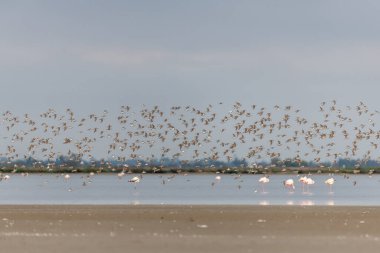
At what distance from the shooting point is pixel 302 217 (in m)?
32.9

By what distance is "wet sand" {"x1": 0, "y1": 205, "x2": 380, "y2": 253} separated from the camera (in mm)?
24625

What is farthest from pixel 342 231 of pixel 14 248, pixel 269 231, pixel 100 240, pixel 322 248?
pixel 14 248

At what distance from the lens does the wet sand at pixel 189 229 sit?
24625 mm

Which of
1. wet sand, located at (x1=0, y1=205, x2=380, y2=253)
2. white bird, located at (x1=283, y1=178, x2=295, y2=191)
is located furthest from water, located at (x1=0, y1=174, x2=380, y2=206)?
wet sand, located at (x1=0, y1=205, x2=380, y2=253)

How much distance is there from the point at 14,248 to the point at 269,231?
23.6 ft

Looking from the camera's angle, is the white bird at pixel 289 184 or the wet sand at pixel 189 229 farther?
the white bird at pixel 289 184

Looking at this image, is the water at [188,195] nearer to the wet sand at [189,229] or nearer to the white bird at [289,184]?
the white bird at [289,184]

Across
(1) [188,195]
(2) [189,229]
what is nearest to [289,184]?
(1) [188,195]

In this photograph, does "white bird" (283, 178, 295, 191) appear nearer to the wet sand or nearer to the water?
the water

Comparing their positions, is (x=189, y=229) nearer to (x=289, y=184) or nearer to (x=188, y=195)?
(x=188, y=195)

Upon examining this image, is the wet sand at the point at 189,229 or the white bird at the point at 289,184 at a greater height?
the wet sand at the point at 189,229

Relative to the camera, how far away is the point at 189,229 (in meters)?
29.0

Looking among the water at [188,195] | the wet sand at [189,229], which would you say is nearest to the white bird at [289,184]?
the water at [188,195]

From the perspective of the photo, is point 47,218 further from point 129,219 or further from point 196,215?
point 196,215
